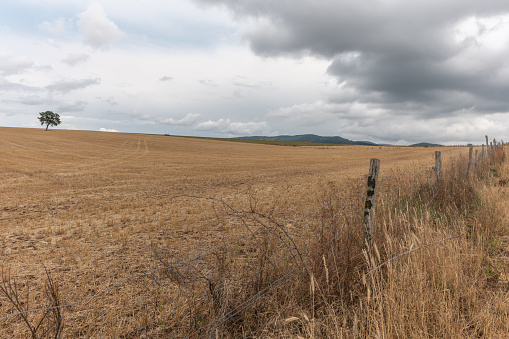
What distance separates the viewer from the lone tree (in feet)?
309

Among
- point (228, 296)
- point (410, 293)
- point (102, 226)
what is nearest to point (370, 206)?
point (410, 293)

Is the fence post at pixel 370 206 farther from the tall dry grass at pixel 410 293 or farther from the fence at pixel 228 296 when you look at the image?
the tall dry grass at pixel 410 293

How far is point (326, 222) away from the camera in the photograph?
14.9 ft

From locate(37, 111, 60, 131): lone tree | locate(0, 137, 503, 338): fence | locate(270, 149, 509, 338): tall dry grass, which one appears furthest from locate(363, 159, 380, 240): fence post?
locate(37, 111, 60, 131): lone tree

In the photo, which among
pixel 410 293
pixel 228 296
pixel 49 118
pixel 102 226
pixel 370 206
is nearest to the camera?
pixel 410 293

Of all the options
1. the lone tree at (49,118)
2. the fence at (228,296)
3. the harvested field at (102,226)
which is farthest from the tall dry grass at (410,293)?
the lone tree at (49,118)

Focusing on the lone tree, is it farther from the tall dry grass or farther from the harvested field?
the tall dry grass

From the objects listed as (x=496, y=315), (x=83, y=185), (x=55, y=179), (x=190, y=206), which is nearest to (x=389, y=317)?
(x=496, y=315)

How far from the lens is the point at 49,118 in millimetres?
95250

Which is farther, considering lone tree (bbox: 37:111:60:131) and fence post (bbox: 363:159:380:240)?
lone tree (bbox: 37:111:60:131)

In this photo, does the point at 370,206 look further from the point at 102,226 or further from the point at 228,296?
the point at 102,226

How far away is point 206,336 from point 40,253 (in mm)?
6334

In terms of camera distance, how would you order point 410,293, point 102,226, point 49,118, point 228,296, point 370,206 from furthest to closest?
point 49,118, point 102,226, point 370,206, point 228,296, point 410,293

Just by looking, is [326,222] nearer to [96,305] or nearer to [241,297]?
[241,297]
